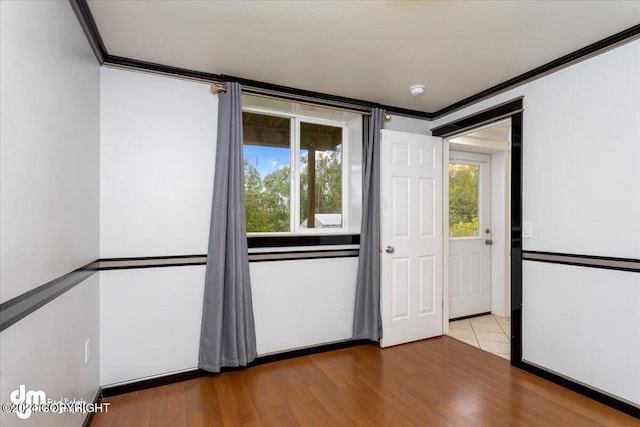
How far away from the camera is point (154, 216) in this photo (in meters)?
2.42

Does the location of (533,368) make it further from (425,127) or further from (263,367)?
(425,127)

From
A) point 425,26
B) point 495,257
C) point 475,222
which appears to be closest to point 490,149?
point 475,222

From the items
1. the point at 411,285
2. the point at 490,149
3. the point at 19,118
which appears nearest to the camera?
the point at 19,118

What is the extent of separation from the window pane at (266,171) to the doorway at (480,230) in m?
2.19

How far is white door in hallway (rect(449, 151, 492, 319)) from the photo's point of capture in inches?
158

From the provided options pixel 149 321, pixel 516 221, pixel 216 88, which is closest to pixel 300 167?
pixel 216 88

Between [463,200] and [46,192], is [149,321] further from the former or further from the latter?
[463,200]

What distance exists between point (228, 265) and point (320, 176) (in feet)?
4.36

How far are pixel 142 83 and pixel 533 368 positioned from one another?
385 cm

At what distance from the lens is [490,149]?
4.02 meters

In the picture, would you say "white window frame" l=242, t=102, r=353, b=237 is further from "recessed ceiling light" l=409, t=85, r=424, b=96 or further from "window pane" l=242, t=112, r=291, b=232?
"recessed ceiling light" l=409, t=85, r=424, b=96

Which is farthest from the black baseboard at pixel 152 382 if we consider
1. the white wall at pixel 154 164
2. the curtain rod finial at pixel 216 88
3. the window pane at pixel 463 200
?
the window pane at pixel 463 200

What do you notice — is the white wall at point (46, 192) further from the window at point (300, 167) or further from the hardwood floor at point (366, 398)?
→ the window at point (300, 167)

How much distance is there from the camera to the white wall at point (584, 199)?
6.65ft
